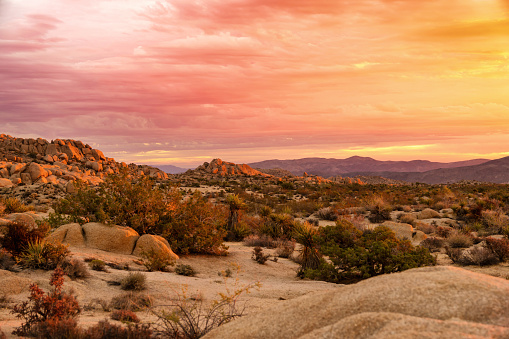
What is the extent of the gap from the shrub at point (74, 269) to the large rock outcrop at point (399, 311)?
6.07 meters

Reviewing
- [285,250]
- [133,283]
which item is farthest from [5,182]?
[133,283]

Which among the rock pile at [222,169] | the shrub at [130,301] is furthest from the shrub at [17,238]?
the rock pile at [222,169]

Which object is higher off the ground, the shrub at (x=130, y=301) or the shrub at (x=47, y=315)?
the shrub at (x=47, y=315)

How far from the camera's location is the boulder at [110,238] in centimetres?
1215

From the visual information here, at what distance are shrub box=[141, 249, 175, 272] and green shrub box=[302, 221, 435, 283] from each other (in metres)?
4.21

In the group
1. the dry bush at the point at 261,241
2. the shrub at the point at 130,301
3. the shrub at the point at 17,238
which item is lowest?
the dry bush at the point at 261,241

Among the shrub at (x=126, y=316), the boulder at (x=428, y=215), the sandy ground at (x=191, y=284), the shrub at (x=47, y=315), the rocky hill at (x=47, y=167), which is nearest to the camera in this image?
the shrub at (x=47, y=315)

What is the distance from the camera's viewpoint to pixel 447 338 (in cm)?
266

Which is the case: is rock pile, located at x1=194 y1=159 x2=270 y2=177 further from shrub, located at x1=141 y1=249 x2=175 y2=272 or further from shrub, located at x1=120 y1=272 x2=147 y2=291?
shrub, located at x1=120 y1=272 x2=147 y2=291

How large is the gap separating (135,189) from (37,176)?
118 ft

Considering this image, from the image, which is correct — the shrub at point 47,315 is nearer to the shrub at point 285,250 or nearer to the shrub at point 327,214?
the shrub at point 285,250

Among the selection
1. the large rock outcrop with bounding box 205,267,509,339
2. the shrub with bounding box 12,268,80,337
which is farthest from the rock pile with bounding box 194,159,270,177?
the large rock outcrop with bounding box 205,267,509,339

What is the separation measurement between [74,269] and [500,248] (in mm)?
12541

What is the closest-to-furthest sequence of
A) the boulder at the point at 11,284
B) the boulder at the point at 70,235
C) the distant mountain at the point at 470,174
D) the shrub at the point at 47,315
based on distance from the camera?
the shrub at the point at 47,315
the boulder at the point at 11,284
the boulder at the point at 70,235
the distant mountain at the point at 470,174
